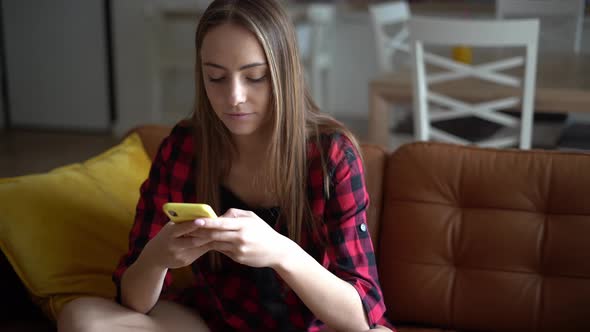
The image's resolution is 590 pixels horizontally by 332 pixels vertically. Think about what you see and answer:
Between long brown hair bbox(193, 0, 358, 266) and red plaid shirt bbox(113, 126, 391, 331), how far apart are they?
0.03m

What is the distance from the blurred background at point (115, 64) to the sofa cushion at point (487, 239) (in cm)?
312

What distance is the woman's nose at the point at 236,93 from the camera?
1.34 meters

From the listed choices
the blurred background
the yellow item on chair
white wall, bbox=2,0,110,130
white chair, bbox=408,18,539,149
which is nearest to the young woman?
white chair, bbox=408,18,539,149

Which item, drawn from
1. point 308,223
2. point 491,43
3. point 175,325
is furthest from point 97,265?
point 491,43

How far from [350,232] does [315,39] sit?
10.8 feet

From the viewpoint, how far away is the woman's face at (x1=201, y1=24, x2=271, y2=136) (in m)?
1.35

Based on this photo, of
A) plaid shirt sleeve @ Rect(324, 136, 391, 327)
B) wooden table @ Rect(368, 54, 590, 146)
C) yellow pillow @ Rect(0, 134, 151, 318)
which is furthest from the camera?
wooden table @ Rect(368, 54, 590, 146)

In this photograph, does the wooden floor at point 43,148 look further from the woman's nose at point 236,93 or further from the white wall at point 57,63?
the woman's nose at point 236,93

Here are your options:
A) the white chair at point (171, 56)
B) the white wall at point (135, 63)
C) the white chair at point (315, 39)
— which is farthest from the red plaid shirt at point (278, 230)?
the white wall at point (135, 63)

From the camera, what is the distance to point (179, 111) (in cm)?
514

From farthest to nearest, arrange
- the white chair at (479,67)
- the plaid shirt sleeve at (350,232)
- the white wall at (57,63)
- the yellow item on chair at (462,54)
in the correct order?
1. the white wall at (57,63)
2. the yellow item on chair at (462,54)
3. the white chair at (479,67)
4. the plaid shirt sleeve at (350,232)

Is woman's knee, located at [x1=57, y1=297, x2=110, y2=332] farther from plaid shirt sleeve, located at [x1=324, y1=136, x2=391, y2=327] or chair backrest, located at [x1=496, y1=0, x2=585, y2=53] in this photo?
chair backrest, located at [x1=496, y1=0, x2=585, y2=53]

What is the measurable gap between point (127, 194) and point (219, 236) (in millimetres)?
658

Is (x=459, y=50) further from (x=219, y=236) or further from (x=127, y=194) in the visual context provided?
(x=219, y=236)
